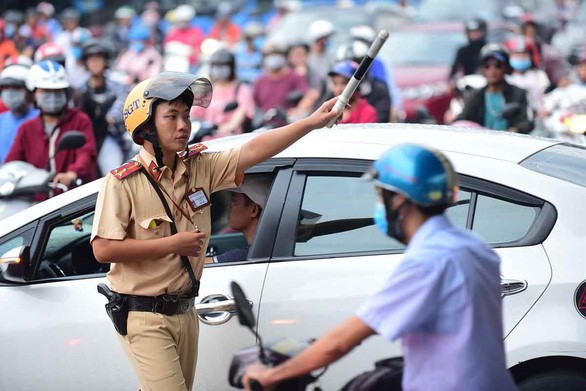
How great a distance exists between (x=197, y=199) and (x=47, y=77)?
4.24 meters

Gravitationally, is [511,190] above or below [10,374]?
above

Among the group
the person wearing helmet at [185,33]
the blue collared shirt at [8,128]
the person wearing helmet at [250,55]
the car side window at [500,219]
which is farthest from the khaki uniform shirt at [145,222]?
the person wearing helmet at [185,33]

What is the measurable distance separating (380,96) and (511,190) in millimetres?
5574

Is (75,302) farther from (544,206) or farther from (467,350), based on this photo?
(467,350)

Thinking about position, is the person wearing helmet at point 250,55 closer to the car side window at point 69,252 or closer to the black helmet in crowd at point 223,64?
the black helmet in crowd at point 223,64

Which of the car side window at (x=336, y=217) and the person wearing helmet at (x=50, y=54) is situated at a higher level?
the car side window at (x=336, y=217)

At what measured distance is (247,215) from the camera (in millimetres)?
5320

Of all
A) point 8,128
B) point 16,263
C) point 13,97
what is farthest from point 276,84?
point 16,263

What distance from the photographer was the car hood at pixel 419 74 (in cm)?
1569

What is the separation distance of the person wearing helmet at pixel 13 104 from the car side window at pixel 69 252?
403cm

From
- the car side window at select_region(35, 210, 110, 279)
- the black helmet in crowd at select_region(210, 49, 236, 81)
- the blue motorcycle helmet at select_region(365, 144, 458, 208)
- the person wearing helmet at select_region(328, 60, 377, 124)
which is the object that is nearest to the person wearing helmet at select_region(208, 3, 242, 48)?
the black helmet in crowd at select_region(210, 49, 236, 81)

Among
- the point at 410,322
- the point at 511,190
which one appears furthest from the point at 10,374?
the point at 410,322

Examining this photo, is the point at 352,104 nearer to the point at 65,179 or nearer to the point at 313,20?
the point at 65,179

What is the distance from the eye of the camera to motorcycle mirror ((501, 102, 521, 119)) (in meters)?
8.84
